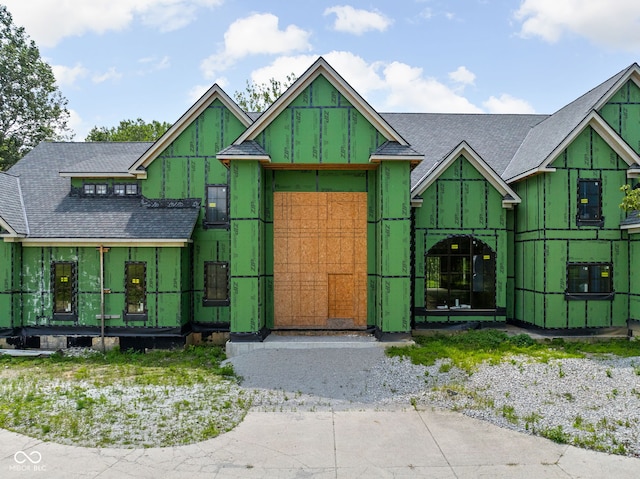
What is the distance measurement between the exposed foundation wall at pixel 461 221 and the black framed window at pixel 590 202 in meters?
2.55

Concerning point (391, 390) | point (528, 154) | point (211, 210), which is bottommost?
point (391, 390)

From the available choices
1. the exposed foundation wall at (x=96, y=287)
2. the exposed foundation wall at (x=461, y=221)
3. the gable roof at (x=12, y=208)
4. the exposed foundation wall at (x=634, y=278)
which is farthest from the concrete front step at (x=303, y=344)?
the exposed foundation wall at (x=634, y=278)

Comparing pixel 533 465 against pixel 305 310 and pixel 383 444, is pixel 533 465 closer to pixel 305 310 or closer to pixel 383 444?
pixel 383 444

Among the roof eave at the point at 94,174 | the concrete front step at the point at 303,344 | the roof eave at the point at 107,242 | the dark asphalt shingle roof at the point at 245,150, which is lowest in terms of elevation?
the concrete front step at the point at 303,344

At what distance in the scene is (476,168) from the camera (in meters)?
16.1

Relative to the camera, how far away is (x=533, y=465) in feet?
21.8

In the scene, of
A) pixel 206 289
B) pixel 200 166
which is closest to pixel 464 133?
pixel 200 166

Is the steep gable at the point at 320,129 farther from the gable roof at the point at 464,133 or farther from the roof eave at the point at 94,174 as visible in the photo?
the roof eave at the point at 94,174

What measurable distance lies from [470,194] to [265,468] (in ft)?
41.2

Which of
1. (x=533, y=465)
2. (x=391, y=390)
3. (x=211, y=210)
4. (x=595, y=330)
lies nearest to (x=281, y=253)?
(x=211, y=210)

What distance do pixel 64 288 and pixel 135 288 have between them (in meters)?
2.40

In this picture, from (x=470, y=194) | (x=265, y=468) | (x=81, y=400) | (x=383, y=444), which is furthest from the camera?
(x=470, y=194)

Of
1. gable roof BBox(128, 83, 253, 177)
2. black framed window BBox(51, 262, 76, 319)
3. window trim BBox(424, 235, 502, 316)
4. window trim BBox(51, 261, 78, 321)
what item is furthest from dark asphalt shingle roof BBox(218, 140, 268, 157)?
window trim BBox(424, 235, 502, 316)

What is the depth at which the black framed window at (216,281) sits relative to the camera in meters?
15.7
